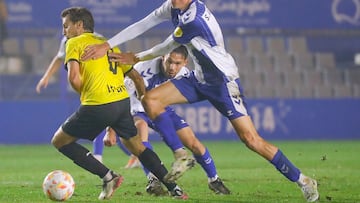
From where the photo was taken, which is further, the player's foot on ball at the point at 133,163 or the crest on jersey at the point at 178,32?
the player's foot on ball at the point at 133,163

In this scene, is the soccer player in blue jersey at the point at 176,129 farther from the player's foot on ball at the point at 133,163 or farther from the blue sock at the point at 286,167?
the player's foot on ball at the point at 133,163

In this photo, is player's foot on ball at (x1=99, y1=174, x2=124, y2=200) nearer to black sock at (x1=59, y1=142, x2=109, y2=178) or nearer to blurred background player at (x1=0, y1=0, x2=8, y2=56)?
black sock at (x1=59, y1=142, x2=109, y2=178)

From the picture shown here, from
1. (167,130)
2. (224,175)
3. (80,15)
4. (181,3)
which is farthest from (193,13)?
(224,175)

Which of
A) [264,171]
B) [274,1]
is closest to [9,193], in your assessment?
[264,171]

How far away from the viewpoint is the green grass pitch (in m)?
10.0

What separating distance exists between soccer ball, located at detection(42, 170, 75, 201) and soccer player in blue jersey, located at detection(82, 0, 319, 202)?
3.87 ft

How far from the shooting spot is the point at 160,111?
397 inches

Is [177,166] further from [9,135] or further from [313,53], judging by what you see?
[313,53]

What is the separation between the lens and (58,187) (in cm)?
923

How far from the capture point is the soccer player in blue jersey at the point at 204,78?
9734 mm

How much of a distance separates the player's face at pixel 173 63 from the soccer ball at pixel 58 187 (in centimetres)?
239

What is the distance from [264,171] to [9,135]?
31.5 feet

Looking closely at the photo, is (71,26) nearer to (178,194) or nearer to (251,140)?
(178,194)

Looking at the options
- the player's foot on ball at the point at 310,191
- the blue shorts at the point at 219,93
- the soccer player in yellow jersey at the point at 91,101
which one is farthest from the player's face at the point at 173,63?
the player's foot on ball at the point at 310,191
